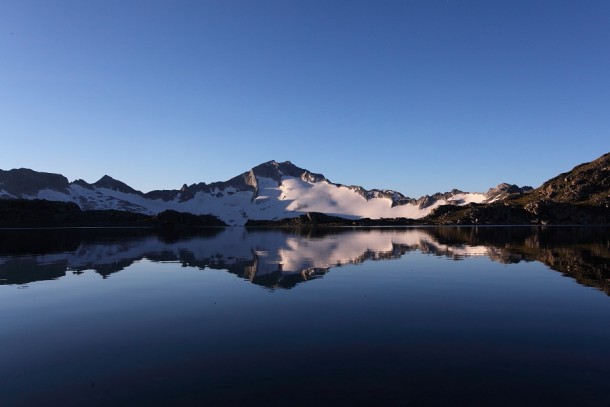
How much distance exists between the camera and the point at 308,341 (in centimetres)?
2300

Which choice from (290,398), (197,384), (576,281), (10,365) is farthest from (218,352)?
(576,281)

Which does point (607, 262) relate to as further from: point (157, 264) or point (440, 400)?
point (157, 264)

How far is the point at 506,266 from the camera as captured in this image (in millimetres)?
56438

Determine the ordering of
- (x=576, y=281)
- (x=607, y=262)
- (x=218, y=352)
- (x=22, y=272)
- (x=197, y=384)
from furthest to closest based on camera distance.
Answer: (x=607, y=262), (x=22, y=272), (x=576, y=281), (x=218, y=352), (x=197, y=384)

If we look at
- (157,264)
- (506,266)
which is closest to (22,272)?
(157,264)

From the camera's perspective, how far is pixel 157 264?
2479 inches

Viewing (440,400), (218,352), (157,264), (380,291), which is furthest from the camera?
(157,264)

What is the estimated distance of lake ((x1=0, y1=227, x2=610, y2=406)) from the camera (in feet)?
54.0

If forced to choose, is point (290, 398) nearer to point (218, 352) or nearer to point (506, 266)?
point (218, 352)

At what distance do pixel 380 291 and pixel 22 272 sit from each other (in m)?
45.1

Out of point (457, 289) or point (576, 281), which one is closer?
point (457, 289)

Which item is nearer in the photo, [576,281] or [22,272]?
[576,281]

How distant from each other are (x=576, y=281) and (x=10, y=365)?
155ft

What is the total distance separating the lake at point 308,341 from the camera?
1647 cm
